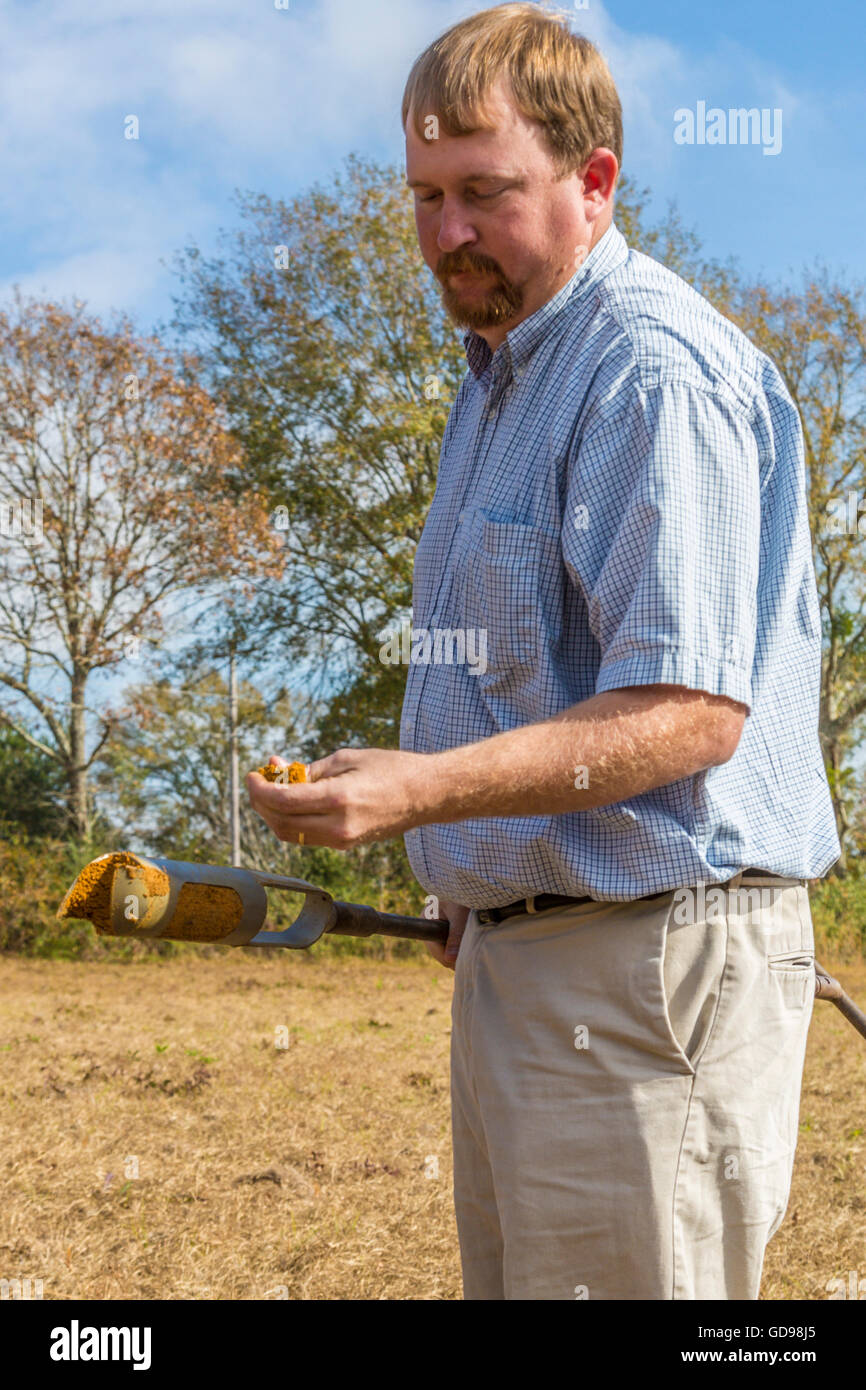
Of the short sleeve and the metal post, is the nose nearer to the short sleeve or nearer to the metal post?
the short sleeve

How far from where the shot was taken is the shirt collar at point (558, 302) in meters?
1.85

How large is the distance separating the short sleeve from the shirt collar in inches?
10.5

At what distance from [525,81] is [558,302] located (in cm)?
28

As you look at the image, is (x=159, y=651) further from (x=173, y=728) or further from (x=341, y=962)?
(x=341, y=962)

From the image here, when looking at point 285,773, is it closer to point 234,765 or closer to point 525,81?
point 525,81

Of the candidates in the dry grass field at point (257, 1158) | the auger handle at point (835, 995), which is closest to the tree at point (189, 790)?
the dry grass field at point (257, 1158)

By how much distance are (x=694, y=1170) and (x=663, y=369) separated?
3.28 ft

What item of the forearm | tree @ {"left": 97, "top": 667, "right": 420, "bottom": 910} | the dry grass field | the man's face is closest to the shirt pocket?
the forearm

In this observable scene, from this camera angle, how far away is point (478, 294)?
6.09 ft

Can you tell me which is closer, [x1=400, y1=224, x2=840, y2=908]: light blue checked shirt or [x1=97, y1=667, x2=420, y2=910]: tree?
[x1=400, y1=224, x2=840, y2=908]: light blue checked shirt

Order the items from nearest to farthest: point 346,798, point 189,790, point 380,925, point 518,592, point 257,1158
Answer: point 346,798 < point 518,592 < point 380,925 < point 257,1158 < point 189,790

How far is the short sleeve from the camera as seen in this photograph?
4.98 ft

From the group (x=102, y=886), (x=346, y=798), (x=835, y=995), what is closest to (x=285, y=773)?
(x=346, y=798)
